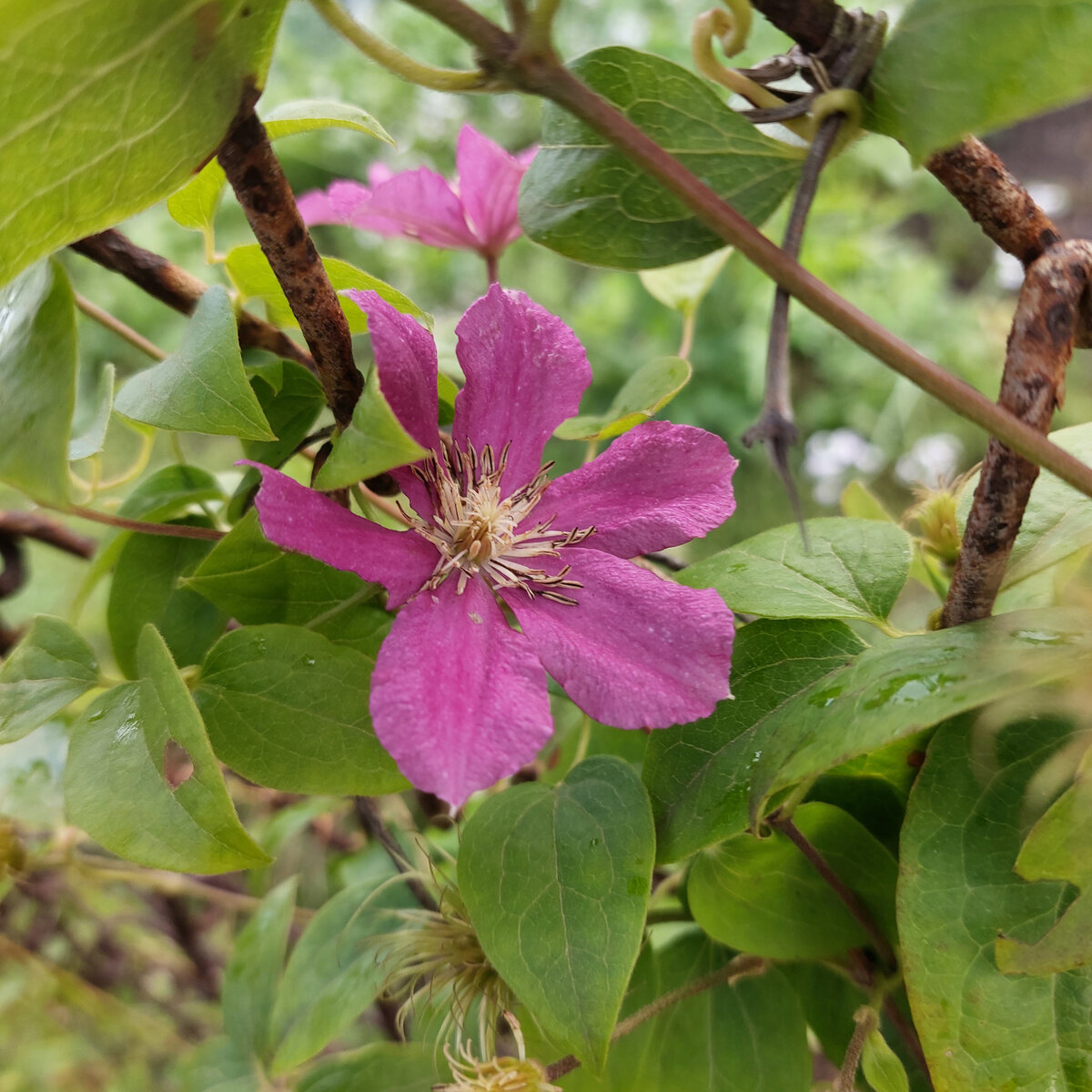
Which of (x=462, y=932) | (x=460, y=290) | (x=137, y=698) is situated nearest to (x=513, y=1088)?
(x=462, y=932)

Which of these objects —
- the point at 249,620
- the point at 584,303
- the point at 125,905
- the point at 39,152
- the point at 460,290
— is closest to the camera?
the point at 39,152

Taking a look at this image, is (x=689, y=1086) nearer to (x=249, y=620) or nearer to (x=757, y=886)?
(x=757, y=886)

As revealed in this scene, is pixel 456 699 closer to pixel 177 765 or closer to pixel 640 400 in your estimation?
pixel 640 400

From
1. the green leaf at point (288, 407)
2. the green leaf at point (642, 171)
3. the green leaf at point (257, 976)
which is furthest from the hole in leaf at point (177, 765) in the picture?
the green leaf at point (642, 171)

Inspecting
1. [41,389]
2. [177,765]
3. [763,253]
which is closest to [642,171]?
[763,253]

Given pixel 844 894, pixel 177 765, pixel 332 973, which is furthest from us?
pixel 177 765

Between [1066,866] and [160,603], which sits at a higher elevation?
[1066,866]

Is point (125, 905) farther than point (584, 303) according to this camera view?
No
